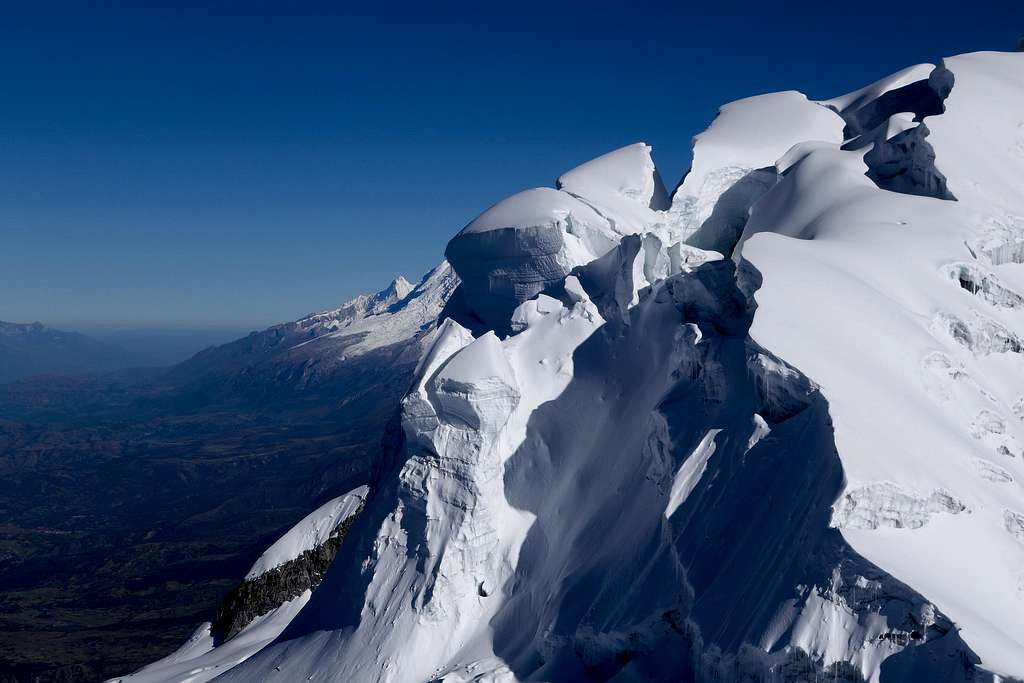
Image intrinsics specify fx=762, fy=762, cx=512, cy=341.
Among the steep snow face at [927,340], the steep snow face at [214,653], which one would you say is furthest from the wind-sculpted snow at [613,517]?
the steep snow face at [214,653]

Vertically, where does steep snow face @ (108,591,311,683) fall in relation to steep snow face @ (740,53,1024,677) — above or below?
below

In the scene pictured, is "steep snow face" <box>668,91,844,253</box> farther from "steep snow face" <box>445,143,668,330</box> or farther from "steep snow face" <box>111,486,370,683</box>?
"steep snow face" <box>111,486,370,683</box>

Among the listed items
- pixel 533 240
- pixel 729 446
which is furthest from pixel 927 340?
pixel 533 240

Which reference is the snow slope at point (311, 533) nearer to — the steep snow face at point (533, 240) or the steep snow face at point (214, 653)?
the steep snow face at point (214, 653)

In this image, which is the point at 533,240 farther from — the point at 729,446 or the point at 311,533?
the point at 311,533

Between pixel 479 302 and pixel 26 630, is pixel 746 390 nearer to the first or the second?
pixel 479 302

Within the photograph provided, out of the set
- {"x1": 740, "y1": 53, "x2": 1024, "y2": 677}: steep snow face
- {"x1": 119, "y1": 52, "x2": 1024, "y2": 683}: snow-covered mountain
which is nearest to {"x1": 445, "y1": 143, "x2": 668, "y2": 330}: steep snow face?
{"x1": 119, "y1": 52, "x2": 1024, "y2": 683}: snow-covered mountain
